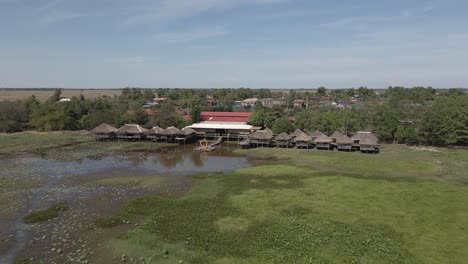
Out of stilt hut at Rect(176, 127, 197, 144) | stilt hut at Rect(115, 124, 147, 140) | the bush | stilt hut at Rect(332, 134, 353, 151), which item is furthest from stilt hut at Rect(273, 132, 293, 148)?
the bush

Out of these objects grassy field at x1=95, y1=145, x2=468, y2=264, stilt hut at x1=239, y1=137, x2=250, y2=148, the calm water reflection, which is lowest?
the calm water reflection

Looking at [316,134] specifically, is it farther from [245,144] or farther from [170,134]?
[170,134]

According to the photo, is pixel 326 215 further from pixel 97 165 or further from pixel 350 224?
pixel 97 165

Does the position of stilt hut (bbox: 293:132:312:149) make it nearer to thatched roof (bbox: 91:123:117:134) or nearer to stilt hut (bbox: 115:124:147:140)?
stilt hut (bbox: 115:124:147:140)

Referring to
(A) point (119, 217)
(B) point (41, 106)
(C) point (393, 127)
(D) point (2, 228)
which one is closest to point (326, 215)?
(A) point (119, 217)

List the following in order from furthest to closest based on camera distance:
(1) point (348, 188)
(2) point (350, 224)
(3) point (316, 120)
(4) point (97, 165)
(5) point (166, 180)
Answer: (3) point (316, 120) → (4) point (97, 165) → (5) point (166, 180) → (1) point (348, 188) → (2) point (350, 224)

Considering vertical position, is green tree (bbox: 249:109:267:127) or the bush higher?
green tree (bbox: 249:109:267:127)

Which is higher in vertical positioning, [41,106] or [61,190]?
[41,106]
